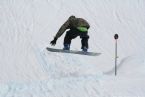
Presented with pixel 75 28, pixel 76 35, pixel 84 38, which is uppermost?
pixel 75 28

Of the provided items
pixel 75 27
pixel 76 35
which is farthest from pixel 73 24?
pixel 76 35

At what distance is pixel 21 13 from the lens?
2588cm

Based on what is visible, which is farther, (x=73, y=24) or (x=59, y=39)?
(x=59, y=39)

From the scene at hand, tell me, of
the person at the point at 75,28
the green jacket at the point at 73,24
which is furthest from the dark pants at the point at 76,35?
the green jacket at the point at 73,24

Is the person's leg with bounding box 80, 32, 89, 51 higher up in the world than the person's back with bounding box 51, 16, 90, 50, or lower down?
lower down

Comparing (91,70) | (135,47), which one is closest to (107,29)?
(135,47)

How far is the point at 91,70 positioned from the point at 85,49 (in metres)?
5.46

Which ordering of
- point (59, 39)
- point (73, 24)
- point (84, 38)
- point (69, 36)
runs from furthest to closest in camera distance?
point (59, 39)
point (69, 36)
point (84, 38)
point (73, 24)

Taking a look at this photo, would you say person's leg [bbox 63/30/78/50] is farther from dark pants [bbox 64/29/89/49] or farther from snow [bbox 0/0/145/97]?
snow [bbox 0/0/145/97]

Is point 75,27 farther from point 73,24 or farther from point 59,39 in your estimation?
point 59,39

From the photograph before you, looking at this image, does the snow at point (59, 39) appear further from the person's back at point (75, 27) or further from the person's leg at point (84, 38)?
the person's back at point (75, 27)

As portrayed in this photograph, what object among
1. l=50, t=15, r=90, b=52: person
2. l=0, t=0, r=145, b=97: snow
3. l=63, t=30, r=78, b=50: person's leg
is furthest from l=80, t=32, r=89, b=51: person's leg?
l=0, t=0, r=145, b=97: snow

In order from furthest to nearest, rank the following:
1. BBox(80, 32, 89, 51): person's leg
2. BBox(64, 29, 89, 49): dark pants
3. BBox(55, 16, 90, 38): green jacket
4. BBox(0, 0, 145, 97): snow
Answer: BBox(0, 0, 145, 97): snow < BBox(80, 32, 89, 51): person's leg < BBox(64, 29, 89, 49): dark pants < BBox(55, 16, 90, 38): green jacket

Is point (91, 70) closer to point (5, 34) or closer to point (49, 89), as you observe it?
point (5, 34)
